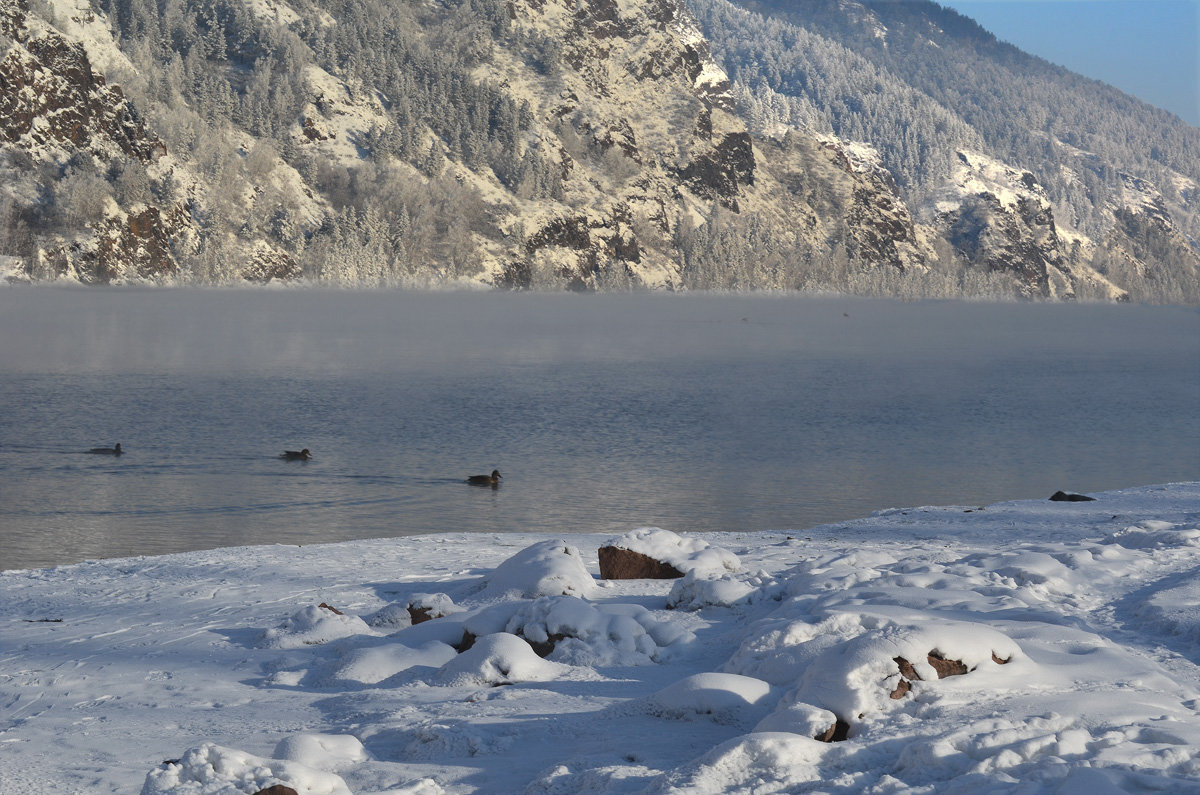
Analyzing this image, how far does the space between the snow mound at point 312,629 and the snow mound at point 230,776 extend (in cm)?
432

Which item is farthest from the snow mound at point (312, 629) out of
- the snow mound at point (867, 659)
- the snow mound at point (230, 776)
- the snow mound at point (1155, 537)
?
the snow mound at point (1155, 537)

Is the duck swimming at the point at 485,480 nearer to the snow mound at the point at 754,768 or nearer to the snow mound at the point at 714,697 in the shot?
the snow mound at the point at 714,697

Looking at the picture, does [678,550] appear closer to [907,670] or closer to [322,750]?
[907,670]

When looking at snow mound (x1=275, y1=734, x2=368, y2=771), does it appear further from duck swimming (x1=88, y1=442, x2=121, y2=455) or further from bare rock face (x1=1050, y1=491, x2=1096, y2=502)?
duck swimming (x1=88, y1=442, x2=121, y2=455)

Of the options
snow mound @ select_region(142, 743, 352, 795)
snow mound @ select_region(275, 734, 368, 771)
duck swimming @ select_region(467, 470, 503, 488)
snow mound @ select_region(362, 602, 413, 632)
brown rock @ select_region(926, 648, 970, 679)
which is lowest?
duck swimming @ select_region(467, 470, 503, 488)

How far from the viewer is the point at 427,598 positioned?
13797mm

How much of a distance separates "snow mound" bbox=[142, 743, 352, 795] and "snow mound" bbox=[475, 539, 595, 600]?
6152mm

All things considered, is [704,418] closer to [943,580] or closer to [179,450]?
[179,450]

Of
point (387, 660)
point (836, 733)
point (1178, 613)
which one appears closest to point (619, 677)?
point (387, 660)

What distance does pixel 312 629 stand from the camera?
12695 mm

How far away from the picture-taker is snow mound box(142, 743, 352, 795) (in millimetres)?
7914

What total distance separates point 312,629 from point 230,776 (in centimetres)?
472

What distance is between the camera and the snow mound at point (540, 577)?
14.3m

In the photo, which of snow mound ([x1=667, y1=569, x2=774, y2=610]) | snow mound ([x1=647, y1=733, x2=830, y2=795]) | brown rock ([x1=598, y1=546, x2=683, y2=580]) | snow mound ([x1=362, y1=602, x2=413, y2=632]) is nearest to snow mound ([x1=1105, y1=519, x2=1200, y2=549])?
snow mound ([x1=667, y1=569, x2=774, y2=610])
